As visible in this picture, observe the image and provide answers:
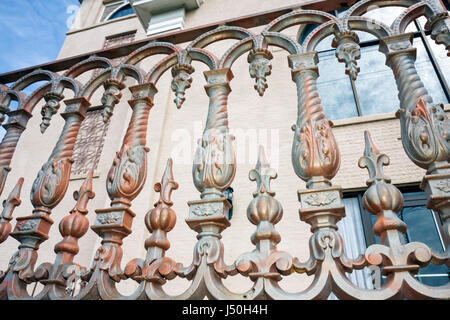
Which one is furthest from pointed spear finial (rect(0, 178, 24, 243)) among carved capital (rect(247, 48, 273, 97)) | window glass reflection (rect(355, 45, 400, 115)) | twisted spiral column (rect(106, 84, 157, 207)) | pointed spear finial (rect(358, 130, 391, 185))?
window glass reflection (rect(355, 45, 400, 115))

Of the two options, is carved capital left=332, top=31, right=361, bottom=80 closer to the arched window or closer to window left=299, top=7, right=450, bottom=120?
window left=299, top=7, right=450, bottom=120

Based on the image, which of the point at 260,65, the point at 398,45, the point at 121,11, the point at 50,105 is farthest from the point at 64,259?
the point at 121,11

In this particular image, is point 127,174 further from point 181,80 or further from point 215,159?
point 181,80

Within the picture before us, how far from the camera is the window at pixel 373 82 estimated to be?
4.35 meters

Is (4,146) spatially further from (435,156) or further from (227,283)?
(227,283)

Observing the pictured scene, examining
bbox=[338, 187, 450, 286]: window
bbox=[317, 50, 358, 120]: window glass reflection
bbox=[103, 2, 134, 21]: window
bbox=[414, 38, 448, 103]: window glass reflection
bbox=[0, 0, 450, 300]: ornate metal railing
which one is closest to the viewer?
bbox=[0, 0, 450, 300]: ornate metal railing

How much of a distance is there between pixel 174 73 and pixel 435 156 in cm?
108

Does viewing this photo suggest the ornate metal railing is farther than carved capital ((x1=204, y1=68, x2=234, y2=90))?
No

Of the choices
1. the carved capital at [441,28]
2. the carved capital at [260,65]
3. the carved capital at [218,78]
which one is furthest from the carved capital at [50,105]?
the carved capital at [441,28]

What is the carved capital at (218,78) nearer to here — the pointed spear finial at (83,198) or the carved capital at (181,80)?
the carved capital at (181,80)

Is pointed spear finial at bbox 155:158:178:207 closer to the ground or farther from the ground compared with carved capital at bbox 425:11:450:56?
closer to the ground

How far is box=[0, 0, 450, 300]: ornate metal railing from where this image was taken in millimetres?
760

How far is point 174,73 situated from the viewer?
4.37 feet

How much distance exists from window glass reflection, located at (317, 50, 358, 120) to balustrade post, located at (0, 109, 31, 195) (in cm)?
413
